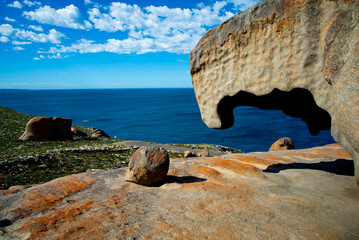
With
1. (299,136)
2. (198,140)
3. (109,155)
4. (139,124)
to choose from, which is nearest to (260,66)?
(109,155)

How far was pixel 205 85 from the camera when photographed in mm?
8141

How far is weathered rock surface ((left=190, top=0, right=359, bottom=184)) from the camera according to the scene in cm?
482

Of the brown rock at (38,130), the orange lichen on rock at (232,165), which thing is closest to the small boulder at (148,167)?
the orange lichen on rock at (232,165)

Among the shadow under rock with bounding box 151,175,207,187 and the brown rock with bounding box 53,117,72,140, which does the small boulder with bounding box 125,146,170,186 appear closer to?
the shadow under rock with bounding box 151,175,207,187

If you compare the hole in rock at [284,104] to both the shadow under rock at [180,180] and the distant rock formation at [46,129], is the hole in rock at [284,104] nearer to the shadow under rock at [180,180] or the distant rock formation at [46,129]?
the shadow under rock at [180,180]

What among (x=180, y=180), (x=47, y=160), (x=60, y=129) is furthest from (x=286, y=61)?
(x=60, y=129)

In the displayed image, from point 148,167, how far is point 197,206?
2533mm

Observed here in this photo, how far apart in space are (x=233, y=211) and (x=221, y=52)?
4697 mm

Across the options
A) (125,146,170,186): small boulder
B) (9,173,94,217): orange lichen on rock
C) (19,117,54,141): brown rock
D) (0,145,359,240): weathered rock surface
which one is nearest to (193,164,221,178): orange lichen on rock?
(0,145,359,240): weathered rock surface

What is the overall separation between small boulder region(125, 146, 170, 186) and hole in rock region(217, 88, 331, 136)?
93.0 inches

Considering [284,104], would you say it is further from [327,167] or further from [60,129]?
[60,129]

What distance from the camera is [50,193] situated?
22.9 ft

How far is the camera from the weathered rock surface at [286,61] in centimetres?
482

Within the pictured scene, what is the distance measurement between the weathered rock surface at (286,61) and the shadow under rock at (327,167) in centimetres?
238
